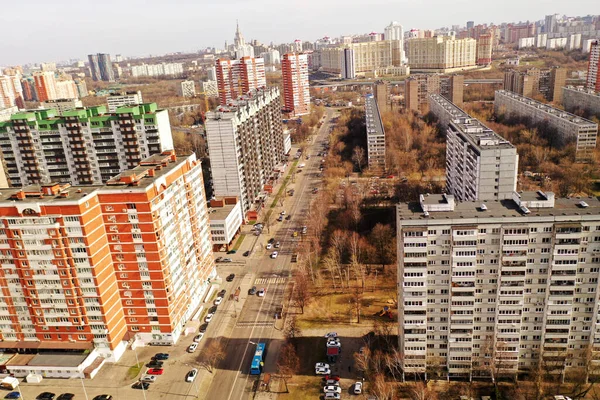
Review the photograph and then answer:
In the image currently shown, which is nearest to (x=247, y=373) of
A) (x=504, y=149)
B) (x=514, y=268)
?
(x=514, y=268)

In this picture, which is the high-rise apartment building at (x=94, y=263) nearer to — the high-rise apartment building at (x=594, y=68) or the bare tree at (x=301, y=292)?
the bare tree at (x=301, y=292)

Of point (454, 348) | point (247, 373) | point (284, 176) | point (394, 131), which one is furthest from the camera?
point (394, 131)

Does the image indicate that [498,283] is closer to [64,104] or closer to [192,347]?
[192,347]

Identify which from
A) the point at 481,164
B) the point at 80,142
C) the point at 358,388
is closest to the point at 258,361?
the point at 358,388

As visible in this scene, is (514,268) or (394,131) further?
(394,131)

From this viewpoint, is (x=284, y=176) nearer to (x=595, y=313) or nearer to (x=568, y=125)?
(x=568, y=125)

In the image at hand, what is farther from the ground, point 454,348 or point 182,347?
point 454,348

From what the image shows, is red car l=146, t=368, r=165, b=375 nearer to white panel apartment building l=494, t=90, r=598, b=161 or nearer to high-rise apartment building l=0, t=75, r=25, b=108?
white panel apartment building l=494, t=90, r=598, b=161
